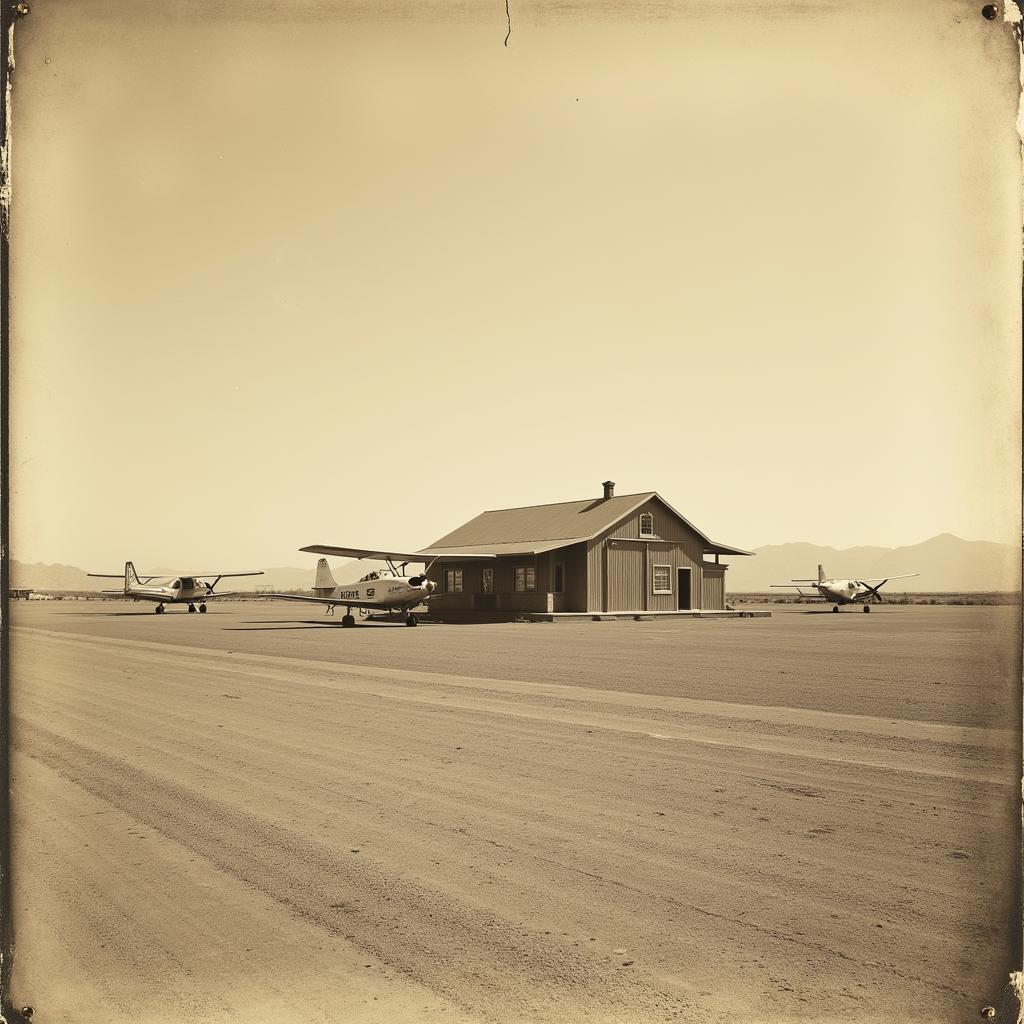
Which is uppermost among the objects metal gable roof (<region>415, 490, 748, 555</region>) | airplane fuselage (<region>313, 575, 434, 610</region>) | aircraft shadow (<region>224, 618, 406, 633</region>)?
metal gable roof (<region>415, 490, 748, 555</region>)

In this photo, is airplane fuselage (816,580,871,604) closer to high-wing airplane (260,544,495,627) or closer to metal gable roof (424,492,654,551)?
metal gable roof (424,492,654,551)

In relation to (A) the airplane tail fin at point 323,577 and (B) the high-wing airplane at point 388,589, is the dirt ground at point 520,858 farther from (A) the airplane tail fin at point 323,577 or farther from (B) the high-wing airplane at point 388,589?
(A) the airplane tail fin at point 323,577

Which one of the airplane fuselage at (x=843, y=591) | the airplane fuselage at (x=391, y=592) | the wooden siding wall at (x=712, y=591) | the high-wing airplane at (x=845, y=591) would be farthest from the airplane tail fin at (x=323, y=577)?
the airplane fuselage at (x=843, y=591)

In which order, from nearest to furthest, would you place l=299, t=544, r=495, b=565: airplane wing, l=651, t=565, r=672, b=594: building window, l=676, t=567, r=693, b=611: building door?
1. l=299, t=544, r=495, b=565: airplane wing
2. l=651, t=565, r=672, b=594: building window
3. l=676, t=567, r=693, b=611: building door

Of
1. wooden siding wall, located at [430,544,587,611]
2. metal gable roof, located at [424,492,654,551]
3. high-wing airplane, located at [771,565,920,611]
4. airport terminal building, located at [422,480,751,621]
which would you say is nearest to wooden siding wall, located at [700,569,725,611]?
airport terminal building, located at [422,480,751,621]

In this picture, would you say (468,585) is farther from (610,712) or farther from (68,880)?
(68,880)

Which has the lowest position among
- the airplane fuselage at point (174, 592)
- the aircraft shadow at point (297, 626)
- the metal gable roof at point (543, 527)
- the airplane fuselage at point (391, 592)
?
the aircraft shadow at point (297, 626)
